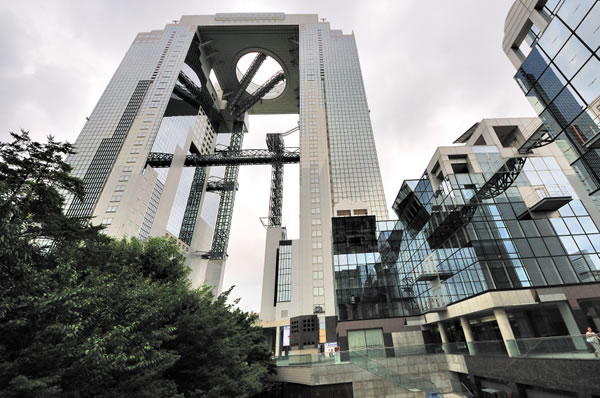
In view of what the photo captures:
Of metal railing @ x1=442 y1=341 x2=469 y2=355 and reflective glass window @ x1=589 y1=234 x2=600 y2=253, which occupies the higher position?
reflective glass window @ x1=589 y1=234 x2=600 y2=253

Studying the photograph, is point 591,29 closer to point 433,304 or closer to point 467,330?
point 467,330

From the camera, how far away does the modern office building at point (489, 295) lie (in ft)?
51.2

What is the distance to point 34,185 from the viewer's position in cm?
1179

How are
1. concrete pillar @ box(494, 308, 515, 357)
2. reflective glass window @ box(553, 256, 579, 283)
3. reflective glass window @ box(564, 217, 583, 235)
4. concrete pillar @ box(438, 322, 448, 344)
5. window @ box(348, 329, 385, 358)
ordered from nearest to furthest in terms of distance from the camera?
1. concrete pillar @ box(494, 308, 515, 357)
2. reflective glass window @ box(553, 256, 579, 283)
3. reflective glass window @ box(564, 217, 583, 235)
4. concrete pillar @ box(438, 322, 448, 344)
5. window @ box(348, 329, 385, 358)

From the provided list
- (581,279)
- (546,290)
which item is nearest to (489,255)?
(546,290)

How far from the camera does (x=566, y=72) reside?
45.3ft

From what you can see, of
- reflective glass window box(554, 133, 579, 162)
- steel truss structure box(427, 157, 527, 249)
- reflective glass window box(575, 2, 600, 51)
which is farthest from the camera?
steel truss structure box(427, 157, 527, 249)

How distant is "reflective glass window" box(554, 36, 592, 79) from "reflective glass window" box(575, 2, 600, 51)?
0.33 m

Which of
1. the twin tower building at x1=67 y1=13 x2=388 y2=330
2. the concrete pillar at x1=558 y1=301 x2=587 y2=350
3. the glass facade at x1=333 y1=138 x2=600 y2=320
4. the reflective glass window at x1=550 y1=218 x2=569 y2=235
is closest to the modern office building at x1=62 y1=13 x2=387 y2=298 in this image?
the twin tower building at x1=67 y1=13 x2=388 y2=330

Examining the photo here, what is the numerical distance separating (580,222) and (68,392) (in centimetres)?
3486

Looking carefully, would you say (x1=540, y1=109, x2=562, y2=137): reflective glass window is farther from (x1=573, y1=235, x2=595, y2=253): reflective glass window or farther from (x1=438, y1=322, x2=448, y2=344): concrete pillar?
(x1=438, y1=322, x2=448, y2=344): concrete pillar

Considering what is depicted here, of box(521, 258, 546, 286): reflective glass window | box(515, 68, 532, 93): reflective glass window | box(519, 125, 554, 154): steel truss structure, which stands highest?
box(519, 125, 554, 154): steel truss structure

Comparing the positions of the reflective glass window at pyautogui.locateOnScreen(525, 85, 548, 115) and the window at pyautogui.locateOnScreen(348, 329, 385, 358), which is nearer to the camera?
the reflective glass window at pyautogui.locateOnScreen(525, 85, 548, 115)

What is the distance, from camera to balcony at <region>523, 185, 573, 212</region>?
2235 centimetres
